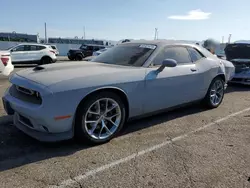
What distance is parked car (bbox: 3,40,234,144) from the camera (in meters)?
3.31

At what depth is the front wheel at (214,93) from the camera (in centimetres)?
564

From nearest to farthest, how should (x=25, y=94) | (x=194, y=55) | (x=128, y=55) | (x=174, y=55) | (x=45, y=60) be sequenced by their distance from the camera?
(x=25, y=94) → (x=128, y=55) → (x=174, y=55) → (x=194, y=55) → (x=45, y=60)

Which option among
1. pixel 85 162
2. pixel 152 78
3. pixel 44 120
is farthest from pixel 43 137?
pixel 152 78

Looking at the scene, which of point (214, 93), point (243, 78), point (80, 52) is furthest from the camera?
point (80, 52)

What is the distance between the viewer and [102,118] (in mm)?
3787

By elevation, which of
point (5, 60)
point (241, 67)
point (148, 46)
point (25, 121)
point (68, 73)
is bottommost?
point (25, 121)

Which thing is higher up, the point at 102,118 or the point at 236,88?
the point at 102,118

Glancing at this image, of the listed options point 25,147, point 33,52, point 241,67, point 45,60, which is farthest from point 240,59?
point 33,52

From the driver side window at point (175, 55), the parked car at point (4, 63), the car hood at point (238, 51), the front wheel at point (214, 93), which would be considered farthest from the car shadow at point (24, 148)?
the car hood at point (238, 51)

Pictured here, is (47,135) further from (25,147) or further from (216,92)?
(216,92)

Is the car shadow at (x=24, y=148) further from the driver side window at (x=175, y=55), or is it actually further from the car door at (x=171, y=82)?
the driver side window at (x=175, y=55)

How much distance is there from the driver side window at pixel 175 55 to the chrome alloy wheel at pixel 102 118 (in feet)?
3.71

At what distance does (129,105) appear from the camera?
400 centimetres

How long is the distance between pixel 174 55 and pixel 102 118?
195 cm
